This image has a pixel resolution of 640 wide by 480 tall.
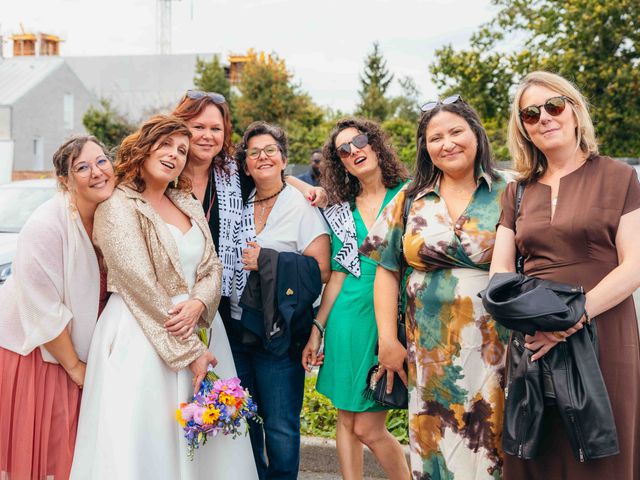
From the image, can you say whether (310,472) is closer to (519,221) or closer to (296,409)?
Result: (296,409)

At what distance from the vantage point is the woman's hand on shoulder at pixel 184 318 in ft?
10.4

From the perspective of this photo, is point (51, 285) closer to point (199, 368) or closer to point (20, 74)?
point (199, 368)

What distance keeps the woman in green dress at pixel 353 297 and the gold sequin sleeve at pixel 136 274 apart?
2.82ft

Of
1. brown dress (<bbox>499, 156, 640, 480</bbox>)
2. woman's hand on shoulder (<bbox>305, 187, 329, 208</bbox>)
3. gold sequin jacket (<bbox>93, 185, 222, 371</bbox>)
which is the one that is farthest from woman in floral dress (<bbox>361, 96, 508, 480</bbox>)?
gold sequin jacket (<bbox>93, 185, 222, 371</bbox>)

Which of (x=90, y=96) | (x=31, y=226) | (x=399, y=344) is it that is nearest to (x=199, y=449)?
(x=399, y=344)

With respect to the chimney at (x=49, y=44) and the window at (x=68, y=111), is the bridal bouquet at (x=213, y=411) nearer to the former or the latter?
the window at (x=68, y=111)

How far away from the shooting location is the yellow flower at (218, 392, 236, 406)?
3.11m

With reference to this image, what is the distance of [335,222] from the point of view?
3.75m

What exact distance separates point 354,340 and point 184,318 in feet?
3.16

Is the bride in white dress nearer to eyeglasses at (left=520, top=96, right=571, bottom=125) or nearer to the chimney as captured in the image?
eyeglasses at (left=520, top=96, right=571, bottom=125)

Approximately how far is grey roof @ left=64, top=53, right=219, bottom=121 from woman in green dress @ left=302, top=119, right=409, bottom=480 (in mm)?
42591

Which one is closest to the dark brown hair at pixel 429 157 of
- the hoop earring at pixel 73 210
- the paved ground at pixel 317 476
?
the hoop earring at pixel 73 210

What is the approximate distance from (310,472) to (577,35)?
16927mm

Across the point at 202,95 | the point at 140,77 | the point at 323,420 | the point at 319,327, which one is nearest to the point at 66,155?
the point at 202,95
